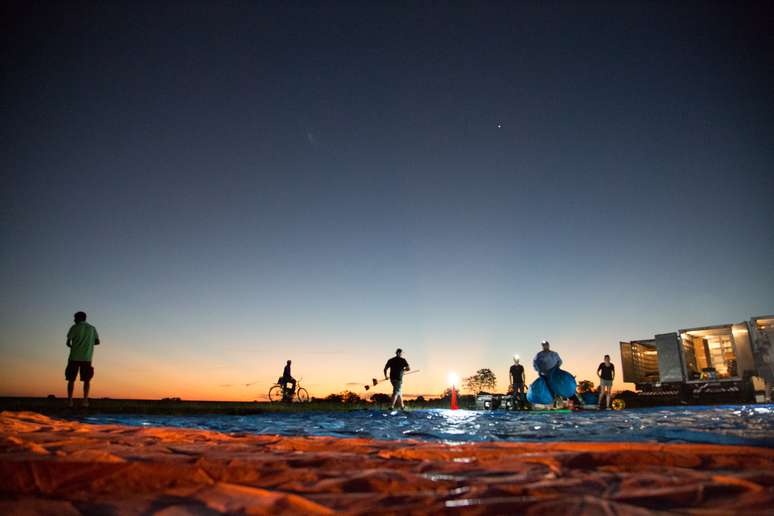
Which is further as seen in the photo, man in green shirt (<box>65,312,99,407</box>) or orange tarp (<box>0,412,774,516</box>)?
man in green shirt (<box>65,312,99,407</box>)

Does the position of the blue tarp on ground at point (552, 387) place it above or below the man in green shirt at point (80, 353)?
below

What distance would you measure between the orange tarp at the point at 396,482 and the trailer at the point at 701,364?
54.0ft

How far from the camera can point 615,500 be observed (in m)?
1.42

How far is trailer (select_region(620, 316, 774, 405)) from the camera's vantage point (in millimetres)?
A: 14539

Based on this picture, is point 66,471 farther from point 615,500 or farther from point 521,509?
point 615,500

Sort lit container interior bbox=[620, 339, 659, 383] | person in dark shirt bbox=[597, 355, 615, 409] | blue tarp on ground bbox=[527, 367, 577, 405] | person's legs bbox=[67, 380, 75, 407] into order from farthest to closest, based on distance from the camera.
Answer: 1. lit container interior bbox=[620, 339, 659, 383]
2. person in dark shirt bbox=[597, 355, 615, 409]
3. blue tarp on ground bbox=[527, 367, 577, 405]
4. person's legs bbox=[67, 380, 75, 407]

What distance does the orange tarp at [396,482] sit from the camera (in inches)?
54.4

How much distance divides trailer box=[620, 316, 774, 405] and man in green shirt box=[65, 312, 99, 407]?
17905mm

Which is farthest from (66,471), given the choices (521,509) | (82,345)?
(82,345)

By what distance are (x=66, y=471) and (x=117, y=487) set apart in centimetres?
29

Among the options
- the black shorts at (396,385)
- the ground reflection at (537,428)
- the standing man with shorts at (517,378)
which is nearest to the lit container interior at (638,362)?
the standing man with shorts at (517,378)

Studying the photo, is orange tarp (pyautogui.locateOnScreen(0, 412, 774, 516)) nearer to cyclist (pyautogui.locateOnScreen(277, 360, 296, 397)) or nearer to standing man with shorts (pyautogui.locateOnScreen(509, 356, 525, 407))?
standing man with shorts (pyautogui.locateOnScreen(509, 356, 525, 407))

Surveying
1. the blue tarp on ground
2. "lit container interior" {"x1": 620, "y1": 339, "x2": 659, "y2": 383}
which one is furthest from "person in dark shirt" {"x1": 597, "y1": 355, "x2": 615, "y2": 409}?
"lit container interior" {"x1": 620, "y1": 339, "x2": 659, "y2": 383}

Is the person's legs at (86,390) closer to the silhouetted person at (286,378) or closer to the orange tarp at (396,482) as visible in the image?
the orange tarp at (396,482)
